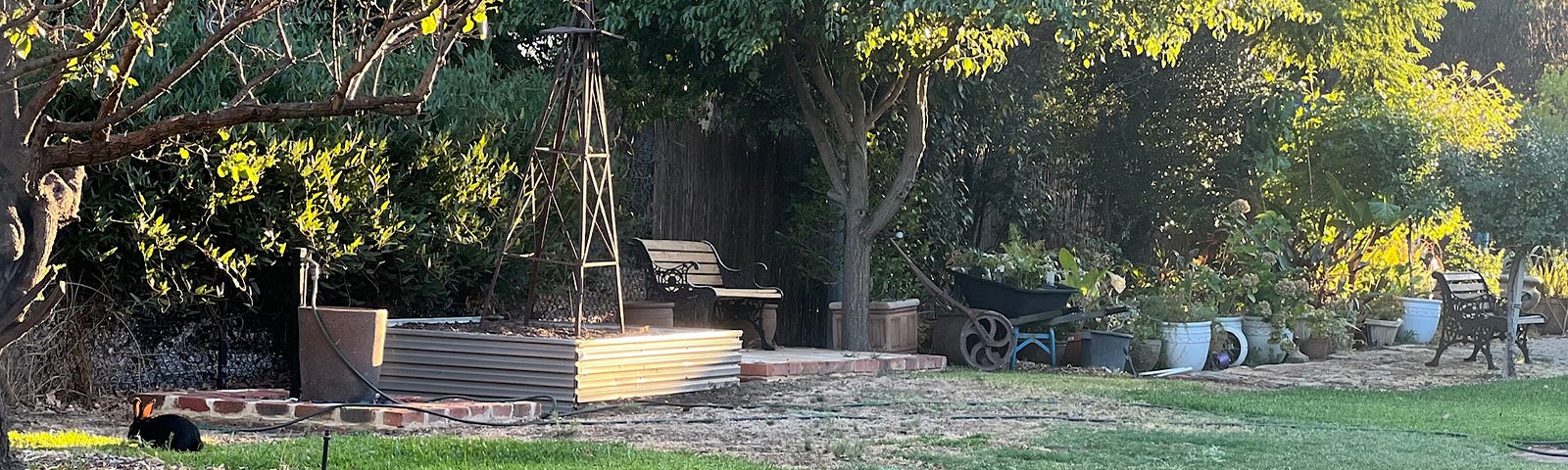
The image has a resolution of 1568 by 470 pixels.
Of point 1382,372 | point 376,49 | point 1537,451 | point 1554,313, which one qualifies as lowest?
point 1537,451

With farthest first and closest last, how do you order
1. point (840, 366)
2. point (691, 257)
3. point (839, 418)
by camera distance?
point (691, 257), point (840, 366), point (839, 418)

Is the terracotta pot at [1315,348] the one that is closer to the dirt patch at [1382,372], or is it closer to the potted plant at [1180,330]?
the dirt patch at [1382,372]

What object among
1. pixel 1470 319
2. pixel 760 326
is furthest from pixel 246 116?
pixel 1470 319

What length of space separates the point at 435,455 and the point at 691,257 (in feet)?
18.7

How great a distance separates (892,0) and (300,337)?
3933 mm

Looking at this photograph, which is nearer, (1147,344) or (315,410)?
(315,410)

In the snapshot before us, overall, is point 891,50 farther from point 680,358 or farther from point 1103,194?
point 1103,194

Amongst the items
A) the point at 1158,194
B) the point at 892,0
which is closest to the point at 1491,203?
the point at 1158,194

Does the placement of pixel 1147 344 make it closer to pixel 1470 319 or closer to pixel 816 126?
pixel 1470 319

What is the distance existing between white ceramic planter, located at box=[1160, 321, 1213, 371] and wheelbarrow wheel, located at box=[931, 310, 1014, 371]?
117 centimetres

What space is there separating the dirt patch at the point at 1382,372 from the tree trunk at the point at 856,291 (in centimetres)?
230

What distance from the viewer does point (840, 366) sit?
9820 mm

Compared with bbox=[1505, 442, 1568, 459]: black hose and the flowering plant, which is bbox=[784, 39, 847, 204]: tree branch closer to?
the flowering plant

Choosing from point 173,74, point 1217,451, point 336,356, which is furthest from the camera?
point 336,356
